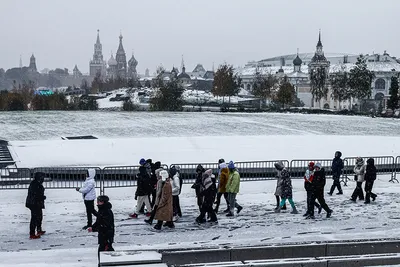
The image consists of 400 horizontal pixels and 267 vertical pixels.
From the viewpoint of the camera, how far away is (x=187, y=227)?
46.3ft

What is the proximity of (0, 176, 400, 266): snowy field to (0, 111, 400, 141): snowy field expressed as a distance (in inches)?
869

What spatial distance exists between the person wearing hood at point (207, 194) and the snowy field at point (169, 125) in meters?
25.1

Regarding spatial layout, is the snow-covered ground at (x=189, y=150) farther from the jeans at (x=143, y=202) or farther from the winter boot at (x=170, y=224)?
the winter boot at (x=170, y=224)

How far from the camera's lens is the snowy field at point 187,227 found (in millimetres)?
12094

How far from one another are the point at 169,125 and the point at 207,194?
105 feet

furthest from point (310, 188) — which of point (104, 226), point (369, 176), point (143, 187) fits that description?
point (104, 226)

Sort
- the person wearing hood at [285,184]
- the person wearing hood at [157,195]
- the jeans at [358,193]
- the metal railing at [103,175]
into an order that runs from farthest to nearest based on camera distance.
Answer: the metal railing at [103,175] → the jeans at [358,193] → the person wearing hood at [285,184] → the person wearing hood at [157,195]

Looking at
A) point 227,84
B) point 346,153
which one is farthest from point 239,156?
point 227,84

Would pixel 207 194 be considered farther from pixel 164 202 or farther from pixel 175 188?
pixel 164 202

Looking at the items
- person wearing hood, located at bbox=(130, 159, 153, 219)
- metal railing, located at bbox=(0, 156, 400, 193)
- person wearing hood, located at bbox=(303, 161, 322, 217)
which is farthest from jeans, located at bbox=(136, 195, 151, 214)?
person wearing hood, located at bbox=(303, 161, 322, 217)

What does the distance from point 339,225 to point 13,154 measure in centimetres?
1900

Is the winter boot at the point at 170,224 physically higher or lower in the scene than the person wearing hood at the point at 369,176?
lower

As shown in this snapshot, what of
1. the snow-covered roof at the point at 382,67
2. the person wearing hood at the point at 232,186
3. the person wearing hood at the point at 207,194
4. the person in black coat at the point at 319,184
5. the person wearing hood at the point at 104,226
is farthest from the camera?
the snow-covered roof at the point at 382,67

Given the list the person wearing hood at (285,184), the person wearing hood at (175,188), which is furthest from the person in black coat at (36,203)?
the person wearing hood at (285,184)
